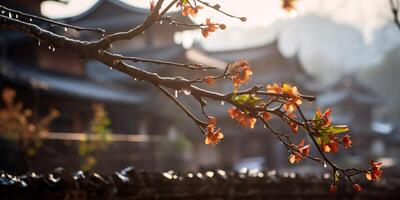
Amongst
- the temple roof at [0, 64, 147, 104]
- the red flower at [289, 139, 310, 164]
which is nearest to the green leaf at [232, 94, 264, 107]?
the red flower at [289, 139, 310, 164]

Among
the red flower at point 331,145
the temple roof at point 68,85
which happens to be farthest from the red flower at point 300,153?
the temple roof at point 68,85

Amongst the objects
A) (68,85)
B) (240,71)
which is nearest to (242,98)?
(240,71)

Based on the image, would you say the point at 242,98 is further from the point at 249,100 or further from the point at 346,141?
the point at 346,141

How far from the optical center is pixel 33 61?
2645 cm

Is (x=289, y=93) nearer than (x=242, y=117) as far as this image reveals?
Yes

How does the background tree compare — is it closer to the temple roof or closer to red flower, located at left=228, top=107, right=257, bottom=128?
red flower, located at left=228, top=107, right=257, bottom=128

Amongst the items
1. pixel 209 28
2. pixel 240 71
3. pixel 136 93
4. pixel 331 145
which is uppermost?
pixel 136 93

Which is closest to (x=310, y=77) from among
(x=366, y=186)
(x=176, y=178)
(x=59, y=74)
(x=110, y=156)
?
(x=59, y=74)

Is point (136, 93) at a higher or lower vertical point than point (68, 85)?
higher

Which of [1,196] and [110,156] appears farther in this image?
[110,156]

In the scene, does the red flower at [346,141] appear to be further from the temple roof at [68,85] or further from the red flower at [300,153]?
the temple roof at [68,85]

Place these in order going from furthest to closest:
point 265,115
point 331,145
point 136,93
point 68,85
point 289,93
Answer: point 136,93 → point 68,85 → point 265,115 → point 331,145 → point 289,93

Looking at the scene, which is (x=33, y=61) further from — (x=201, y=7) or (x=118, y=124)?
(x=201, y=7)

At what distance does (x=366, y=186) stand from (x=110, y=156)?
13.1 meters
